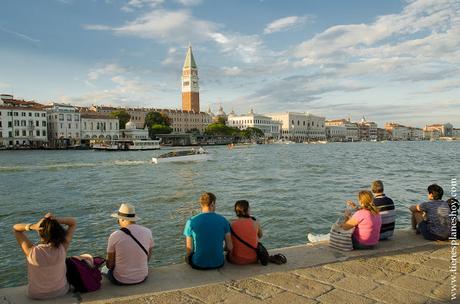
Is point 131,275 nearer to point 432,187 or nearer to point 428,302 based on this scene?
point 428,302

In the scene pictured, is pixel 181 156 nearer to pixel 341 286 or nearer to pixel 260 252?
pixel 260 252

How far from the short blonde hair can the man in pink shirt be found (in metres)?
2.87

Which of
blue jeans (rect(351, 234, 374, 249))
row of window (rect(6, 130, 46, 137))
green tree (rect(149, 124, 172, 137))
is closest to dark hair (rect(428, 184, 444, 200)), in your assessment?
blue jeans (rect(351, 234, 374, 249))

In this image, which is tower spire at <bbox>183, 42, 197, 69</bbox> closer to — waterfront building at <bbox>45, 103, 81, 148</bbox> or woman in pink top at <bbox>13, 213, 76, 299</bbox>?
waterfront building at <bbox>45, 103, 81, 148</bbox>

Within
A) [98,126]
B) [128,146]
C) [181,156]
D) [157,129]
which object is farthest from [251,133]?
[181,156]

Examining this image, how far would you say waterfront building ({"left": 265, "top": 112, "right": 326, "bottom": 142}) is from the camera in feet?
576

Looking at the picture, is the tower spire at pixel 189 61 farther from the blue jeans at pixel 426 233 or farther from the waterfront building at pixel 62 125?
the blue jeans at pixel 426 233

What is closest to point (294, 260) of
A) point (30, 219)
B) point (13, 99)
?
point (30, 219)

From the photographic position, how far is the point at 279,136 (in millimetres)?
171125

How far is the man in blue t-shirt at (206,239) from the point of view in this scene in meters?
4.86

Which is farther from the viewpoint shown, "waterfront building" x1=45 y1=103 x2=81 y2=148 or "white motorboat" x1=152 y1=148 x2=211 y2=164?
"waterfront building" x1=45 y1=103 x2=81 y2=148

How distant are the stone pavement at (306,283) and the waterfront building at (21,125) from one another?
289ft

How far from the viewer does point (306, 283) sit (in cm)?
441

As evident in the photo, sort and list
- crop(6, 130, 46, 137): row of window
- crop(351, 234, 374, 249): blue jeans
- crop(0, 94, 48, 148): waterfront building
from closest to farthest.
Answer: crop(351, 234, 374, 249): blue jeans < crop(0, 94, 48, 148): waterfront building < crop(6, 130, 46, 137): row of window
